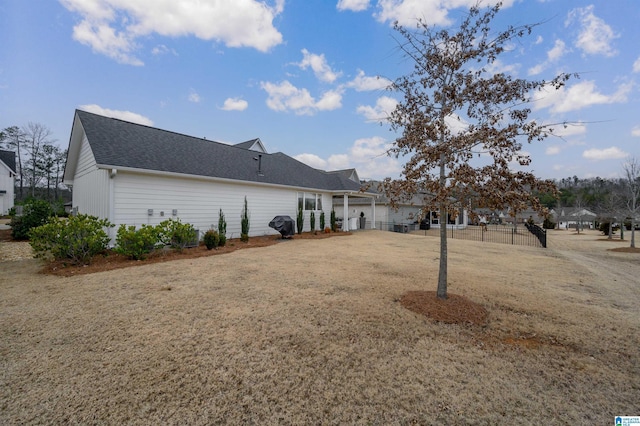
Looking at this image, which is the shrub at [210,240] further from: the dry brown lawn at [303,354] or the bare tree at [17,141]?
the bare tree at [17,141]

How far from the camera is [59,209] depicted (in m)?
17.5

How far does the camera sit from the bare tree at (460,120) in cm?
383

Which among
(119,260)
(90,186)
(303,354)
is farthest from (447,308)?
(90,186)

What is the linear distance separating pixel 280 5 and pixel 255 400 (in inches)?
517

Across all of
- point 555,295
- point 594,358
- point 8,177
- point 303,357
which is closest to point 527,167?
point 594,358

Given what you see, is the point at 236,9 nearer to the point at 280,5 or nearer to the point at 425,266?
the point at 280,5

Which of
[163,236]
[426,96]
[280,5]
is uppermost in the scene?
[280,5]

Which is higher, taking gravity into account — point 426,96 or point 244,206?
point 426,96

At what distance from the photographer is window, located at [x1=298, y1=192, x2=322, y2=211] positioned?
16766 millimetres

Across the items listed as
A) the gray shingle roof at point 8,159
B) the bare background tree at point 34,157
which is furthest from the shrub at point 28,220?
the bare background tree at point 34,157

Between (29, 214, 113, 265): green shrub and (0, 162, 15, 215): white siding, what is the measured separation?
2913 cm

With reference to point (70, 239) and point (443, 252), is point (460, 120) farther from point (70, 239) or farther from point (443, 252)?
point (70, 239)

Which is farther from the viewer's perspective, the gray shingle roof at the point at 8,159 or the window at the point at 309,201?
the gray shingle roof at the point at 8,159

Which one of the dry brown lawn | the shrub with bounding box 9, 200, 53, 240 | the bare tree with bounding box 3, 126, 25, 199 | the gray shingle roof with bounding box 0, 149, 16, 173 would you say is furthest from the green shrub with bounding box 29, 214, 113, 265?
the bare tree with bounding box 3, 126, 25, 199
